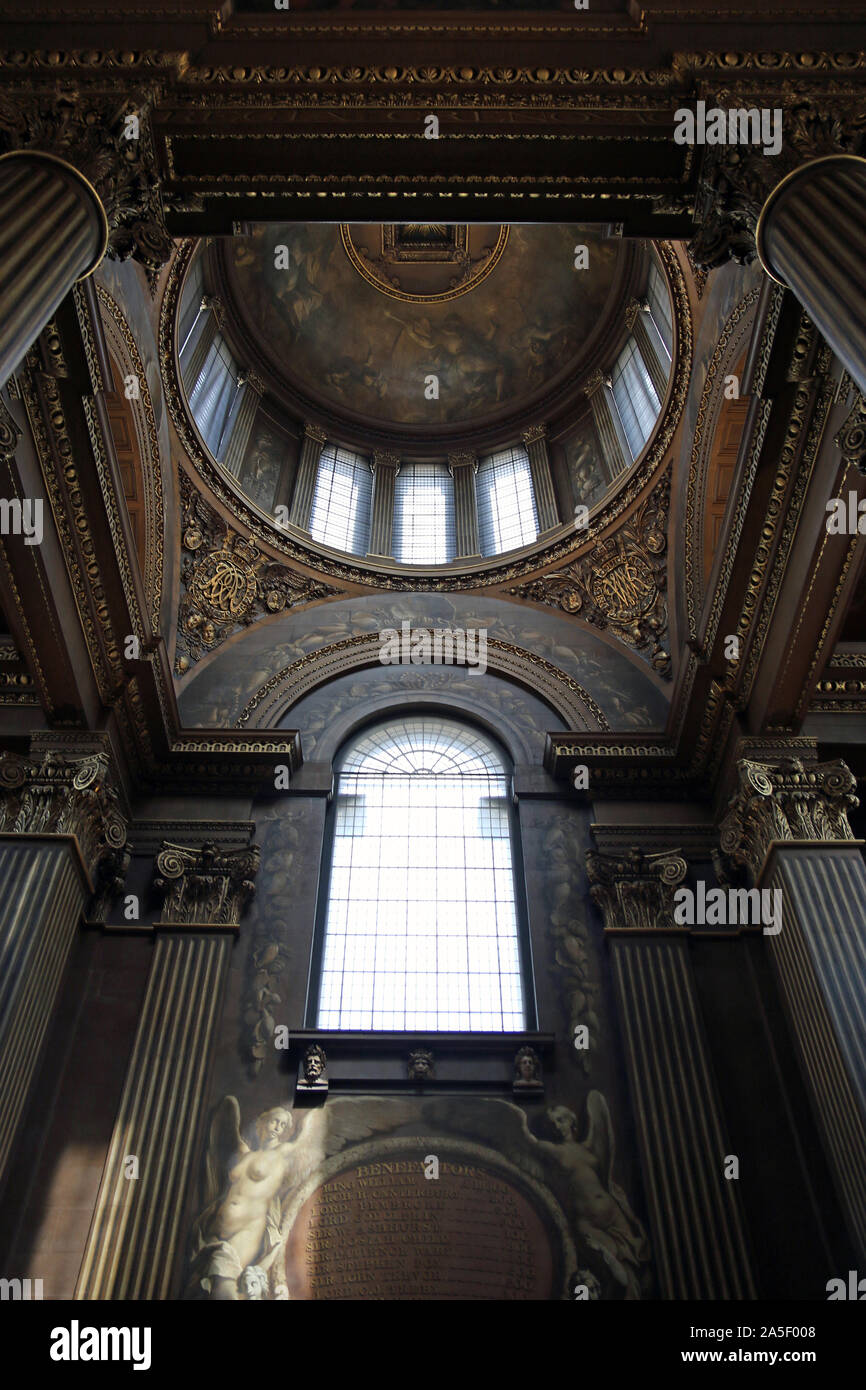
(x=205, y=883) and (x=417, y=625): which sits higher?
(x=417, y=625)

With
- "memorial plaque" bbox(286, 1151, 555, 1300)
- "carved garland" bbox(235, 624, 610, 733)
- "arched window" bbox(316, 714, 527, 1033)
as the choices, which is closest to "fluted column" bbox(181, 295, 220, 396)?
"carved garland" bbox(235, 624, 610, 733)

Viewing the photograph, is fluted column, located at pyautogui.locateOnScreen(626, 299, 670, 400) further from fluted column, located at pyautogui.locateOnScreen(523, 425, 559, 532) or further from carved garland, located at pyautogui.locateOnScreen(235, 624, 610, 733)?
carved garland, located at pyautogui.locateOnScreen(235, 624, 610, 733)

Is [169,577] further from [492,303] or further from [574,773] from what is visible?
[492,303]

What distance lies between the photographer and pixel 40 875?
11.4 metres

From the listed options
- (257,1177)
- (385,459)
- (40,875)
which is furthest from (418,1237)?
(385,459)

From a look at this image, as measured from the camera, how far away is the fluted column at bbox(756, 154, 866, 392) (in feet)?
23.0

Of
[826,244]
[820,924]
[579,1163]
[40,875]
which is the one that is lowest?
[579,1163]

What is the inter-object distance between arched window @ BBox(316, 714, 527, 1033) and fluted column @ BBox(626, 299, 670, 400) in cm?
692

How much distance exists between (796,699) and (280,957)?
21.7 feet

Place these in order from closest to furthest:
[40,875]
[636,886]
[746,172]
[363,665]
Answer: [746,172], [40,875], [636,886], [363,665]

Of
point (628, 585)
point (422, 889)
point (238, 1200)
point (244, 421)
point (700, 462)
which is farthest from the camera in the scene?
point (244, 421)

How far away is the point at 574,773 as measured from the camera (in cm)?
1457

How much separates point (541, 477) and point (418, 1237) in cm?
1406

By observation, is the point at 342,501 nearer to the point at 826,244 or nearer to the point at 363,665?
the point at 363,665
